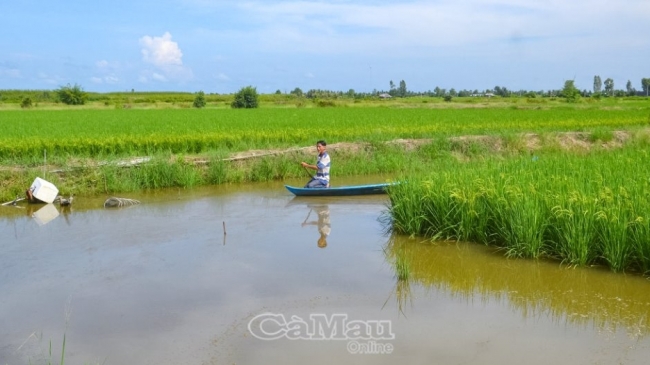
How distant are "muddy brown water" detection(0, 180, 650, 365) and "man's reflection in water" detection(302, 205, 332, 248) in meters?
0.05

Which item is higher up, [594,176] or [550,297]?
[594,176]

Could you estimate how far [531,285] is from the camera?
5.60 m

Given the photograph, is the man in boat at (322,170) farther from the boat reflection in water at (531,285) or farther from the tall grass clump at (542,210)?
the boat reflection in water at (531,285)

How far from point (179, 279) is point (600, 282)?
13.0 ft

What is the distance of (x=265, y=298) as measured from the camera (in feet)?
17.4

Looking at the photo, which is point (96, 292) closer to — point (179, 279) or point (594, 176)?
point (179, 279)

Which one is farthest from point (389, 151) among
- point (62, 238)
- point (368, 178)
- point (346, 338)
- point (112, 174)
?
point (346, 338)

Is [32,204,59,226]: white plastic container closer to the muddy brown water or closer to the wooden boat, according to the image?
the muddy brown water

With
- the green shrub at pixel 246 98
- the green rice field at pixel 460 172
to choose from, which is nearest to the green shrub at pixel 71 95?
the green shrub at pixel 246 98

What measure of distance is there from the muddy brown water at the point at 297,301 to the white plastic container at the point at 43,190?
1.94 m

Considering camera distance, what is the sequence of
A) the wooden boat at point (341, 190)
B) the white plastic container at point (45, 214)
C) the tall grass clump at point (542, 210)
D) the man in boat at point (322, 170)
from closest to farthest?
the tall grass clump at point (542, 210), the white plastic container at point (45, 214), the wooden boat at point (341, 190), the man in boat at point (322, 170)

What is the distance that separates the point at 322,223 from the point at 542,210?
3.17 meters

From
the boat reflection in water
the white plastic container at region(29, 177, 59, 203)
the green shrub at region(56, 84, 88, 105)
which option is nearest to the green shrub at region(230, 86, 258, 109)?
the green shrub at region(56, 84, 88, 105)

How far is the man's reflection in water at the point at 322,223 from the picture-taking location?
746 centimetres
